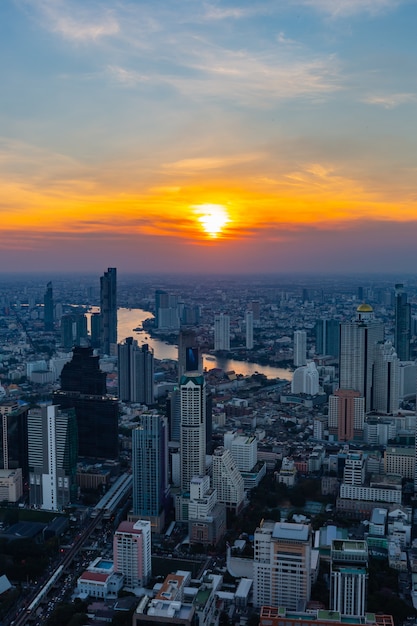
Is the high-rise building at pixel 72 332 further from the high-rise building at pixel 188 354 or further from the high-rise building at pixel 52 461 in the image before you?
the high-rise building at pixel 52 461

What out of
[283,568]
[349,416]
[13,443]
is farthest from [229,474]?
[349,416]

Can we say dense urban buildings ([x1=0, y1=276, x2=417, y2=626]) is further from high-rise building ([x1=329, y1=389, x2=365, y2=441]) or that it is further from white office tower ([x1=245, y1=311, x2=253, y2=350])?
white office tower ([x1=245, y1=311, x2=253, y2=350])

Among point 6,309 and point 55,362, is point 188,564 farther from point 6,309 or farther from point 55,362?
point 6,309

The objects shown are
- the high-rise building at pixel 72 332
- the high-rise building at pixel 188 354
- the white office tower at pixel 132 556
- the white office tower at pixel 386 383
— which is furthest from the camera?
the high-rise building at pixel 72 332

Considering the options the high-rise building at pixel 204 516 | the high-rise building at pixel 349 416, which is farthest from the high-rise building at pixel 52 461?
the high-rise building at pixel 349 416

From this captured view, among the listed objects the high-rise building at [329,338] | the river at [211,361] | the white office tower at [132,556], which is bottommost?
the white office tower at [132,556]

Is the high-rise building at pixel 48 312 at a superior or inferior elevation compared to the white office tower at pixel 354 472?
superior

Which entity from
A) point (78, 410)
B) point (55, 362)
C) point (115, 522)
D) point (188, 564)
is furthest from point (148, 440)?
point (55, 362)
